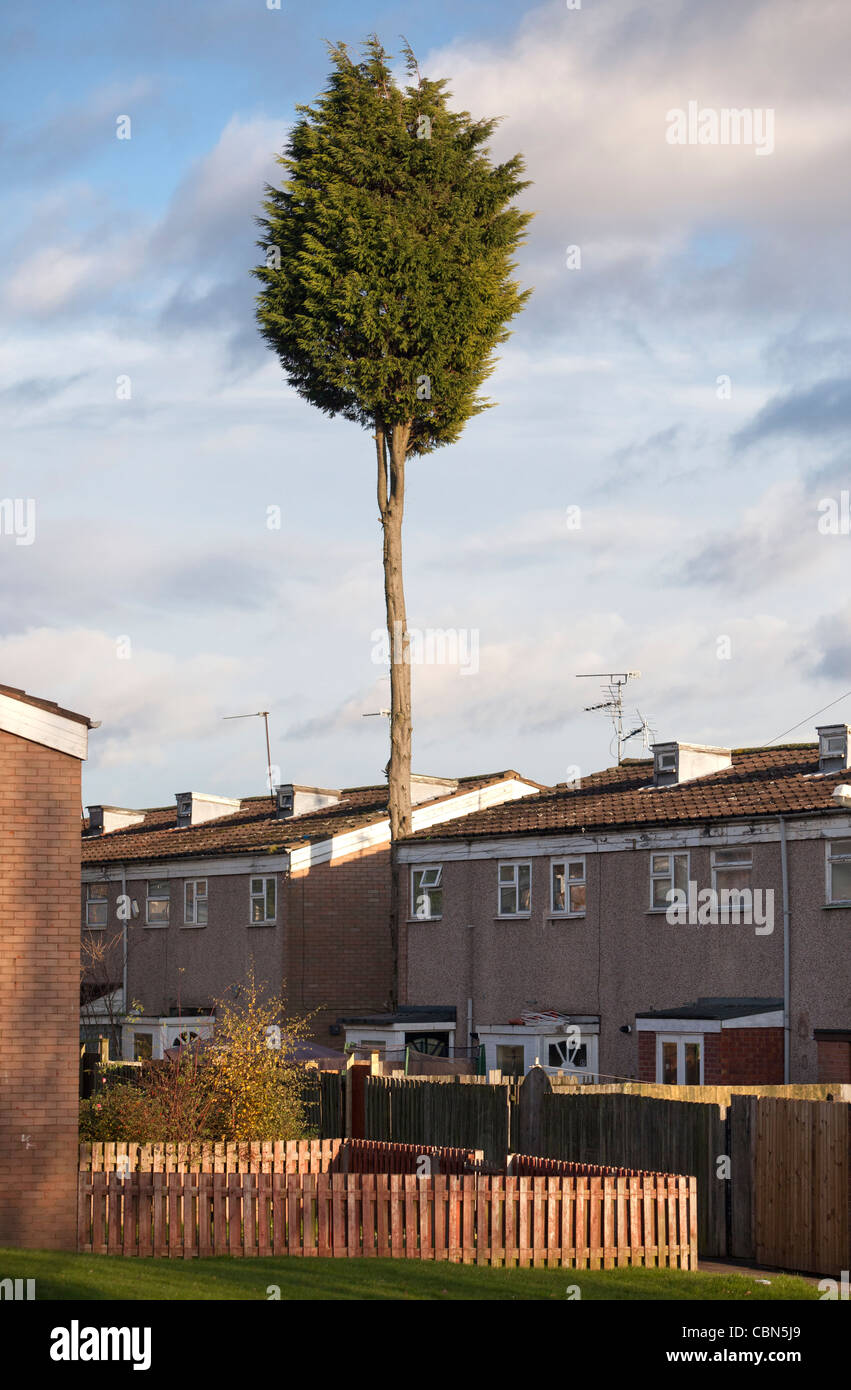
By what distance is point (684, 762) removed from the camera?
3816cm

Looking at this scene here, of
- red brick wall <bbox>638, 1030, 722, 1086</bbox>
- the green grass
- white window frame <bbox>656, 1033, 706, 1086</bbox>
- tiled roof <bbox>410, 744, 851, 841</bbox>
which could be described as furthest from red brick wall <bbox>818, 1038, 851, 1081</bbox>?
the green grass

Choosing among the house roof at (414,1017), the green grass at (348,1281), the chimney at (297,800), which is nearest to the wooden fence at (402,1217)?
the green grass at (348,1281)

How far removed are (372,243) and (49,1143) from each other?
31.9 metres

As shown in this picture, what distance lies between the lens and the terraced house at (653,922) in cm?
3105

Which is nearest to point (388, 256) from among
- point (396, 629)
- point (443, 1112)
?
point (396, 629)

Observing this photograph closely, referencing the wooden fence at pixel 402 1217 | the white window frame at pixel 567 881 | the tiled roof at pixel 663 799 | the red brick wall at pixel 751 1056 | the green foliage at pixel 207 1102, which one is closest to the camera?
the wooden fence at pixel 402 1217

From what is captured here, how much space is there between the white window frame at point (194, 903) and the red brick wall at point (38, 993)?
93.4 feet

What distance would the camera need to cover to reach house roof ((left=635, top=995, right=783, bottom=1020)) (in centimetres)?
3088

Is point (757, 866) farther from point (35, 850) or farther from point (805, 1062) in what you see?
point (35, 850)

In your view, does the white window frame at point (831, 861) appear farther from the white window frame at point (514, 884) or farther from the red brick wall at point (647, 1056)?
the white window frame at point (514, 884)

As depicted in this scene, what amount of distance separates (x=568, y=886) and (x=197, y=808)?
19179 millimetres

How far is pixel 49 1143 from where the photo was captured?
17.0 meters
